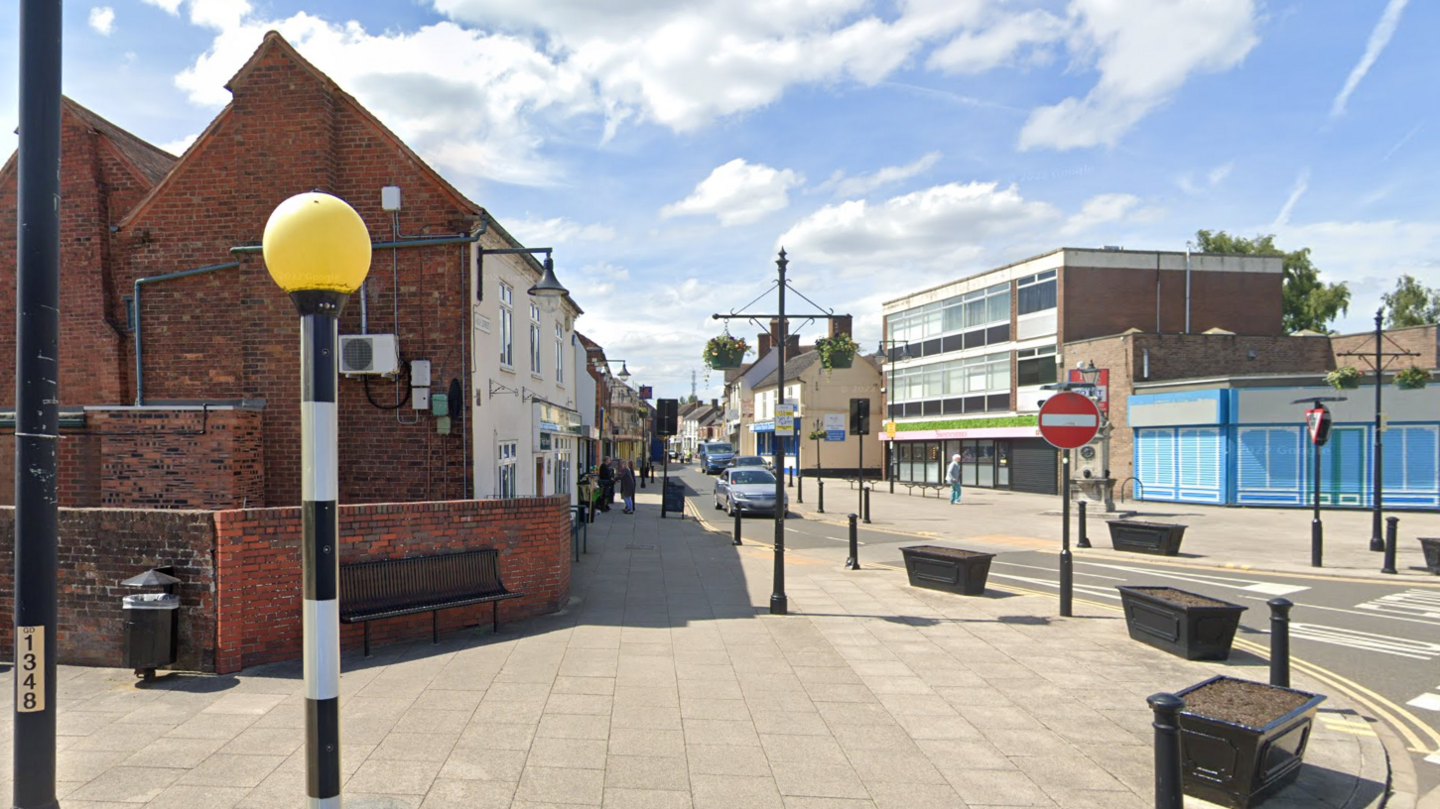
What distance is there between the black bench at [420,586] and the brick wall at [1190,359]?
27538mm

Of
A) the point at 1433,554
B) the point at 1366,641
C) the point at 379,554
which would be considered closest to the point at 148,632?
the point at 379,554

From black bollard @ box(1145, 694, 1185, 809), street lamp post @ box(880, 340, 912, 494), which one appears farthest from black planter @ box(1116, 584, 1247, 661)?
street lamp post @ box(880, 340, 912, 494)

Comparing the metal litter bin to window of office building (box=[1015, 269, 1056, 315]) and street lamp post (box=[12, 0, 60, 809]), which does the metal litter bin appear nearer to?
street lamp post (box=[12, 0, 60, 809])

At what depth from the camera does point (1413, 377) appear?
22.7 metres

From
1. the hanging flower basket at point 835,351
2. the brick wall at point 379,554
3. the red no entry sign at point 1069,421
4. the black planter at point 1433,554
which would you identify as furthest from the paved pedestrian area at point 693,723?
the hanging flower basket at point 835,351

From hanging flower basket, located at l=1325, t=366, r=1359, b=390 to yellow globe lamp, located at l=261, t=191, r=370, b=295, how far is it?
27.9 meters

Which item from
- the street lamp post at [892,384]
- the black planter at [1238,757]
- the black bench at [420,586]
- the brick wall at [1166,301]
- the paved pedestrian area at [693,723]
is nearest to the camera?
the black planter at [1238,757]

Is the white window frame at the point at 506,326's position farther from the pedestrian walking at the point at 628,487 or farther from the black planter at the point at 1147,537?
the black planter at the point at 1147,537

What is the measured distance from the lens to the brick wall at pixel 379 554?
7.56 meters

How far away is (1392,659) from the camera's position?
8773 millimetres

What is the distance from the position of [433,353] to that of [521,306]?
13.8 ft

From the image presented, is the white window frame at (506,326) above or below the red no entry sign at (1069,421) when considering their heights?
above

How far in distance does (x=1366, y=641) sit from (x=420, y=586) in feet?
36.5

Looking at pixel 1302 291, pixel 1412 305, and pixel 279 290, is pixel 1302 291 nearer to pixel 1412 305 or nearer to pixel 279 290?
pixel 1412 305
